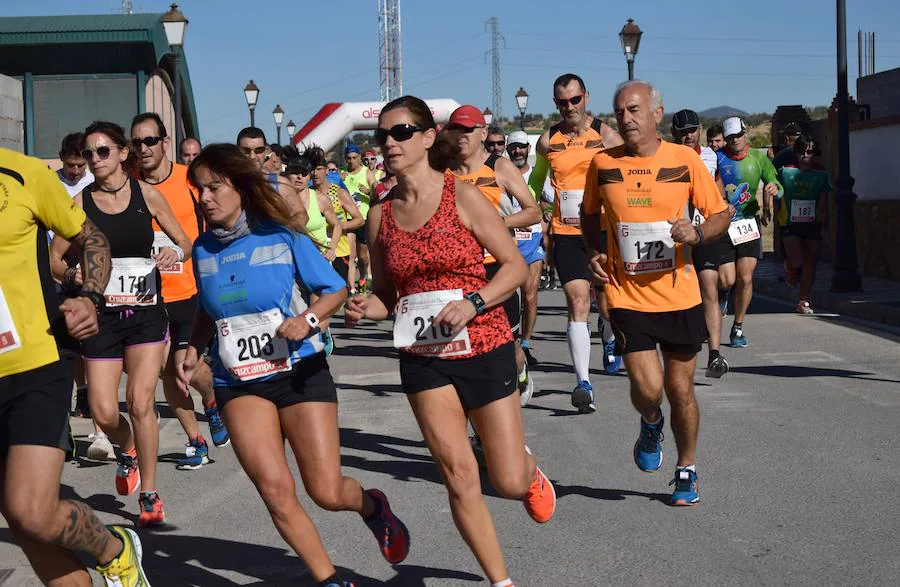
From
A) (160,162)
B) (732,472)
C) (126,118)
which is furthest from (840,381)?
(126,118)

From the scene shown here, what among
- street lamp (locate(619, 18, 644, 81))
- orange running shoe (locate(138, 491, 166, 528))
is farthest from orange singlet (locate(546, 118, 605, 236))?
street lamp (locate(619, 18, 644, 81))

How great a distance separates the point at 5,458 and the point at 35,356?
359 millimetres

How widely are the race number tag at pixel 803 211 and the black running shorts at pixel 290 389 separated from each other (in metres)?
11.3

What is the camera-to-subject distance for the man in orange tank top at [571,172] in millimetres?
9945

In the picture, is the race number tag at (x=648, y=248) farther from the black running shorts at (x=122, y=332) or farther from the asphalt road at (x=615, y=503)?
the black running shorts at (x=122, y=332)

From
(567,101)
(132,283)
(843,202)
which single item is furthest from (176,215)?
(843,202)

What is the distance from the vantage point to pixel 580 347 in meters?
9.70

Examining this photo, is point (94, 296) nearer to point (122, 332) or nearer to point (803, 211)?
point (122, 332)

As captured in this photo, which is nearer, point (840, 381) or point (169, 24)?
point (840, 381)

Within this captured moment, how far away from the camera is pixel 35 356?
4668mm

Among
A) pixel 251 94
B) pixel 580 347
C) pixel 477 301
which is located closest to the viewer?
pixel 477 301

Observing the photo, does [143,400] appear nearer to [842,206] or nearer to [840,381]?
[840,381]

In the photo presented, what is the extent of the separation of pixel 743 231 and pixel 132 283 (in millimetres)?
6841

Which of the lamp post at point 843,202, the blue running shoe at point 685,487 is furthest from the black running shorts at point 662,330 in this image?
the lamp post at point 843,202
